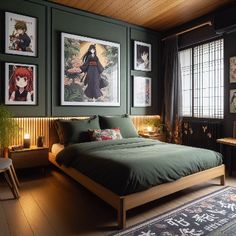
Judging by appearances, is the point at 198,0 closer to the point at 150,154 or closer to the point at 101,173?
the point at 150,154

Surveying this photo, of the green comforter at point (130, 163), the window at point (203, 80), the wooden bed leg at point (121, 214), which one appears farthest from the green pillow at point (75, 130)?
the window at point (203, 80)

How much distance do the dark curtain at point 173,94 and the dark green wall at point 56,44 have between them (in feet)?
2.93

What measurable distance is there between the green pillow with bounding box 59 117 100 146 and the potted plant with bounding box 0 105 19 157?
2.37ft

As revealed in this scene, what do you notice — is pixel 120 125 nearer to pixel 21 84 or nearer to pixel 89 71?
pixel 89 71

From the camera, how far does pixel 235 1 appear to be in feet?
12.1

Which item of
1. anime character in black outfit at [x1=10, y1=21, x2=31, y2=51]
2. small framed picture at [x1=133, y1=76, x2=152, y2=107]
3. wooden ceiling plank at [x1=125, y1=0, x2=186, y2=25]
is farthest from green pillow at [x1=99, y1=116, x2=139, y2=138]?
wooden ceiling plank at [x1=125, y1=0, x2=186, y2=25]

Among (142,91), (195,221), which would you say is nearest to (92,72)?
(142,91)

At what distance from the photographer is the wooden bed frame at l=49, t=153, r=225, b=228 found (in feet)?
6.64

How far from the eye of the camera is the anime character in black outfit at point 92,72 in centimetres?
417

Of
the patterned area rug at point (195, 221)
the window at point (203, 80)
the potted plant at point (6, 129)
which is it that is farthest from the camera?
the window at point (203, 80)

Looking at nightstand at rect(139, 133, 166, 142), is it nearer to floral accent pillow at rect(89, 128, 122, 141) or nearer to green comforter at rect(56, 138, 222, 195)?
floral accent pillow at rect(89, 128, 122, 141)

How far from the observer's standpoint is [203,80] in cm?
445

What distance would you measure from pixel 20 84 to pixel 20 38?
0.74m

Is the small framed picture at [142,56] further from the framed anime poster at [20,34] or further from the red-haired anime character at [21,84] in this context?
the red-haired anime character at [21,84]
